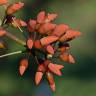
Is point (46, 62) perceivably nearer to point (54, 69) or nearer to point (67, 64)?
point (54, 69)

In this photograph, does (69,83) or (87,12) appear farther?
(87,12)

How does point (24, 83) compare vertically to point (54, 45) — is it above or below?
below

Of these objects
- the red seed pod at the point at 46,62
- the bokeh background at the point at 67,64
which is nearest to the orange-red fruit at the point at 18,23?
the red seed pod at the point at 46,62

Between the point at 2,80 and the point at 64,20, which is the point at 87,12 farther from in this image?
the point at 2,80

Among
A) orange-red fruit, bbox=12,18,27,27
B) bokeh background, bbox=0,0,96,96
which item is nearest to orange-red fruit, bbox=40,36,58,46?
orange-red fruit, bbox=12,18,27,27

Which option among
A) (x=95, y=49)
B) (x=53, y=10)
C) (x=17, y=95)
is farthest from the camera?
(x=53, y=10)

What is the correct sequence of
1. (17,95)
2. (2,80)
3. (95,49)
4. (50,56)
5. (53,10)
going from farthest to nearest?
(53,10) < (95,49) < (2,80) < (17,95) < (50,56)

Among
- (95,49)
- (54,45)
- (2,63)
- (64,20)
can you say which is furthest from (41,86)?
(54,45)

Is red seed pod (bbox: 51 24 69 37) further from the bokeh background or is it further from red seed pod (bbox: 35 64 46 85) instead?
the bokeh background
